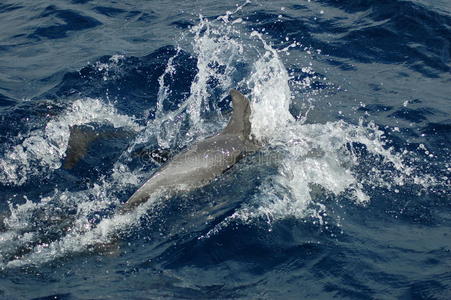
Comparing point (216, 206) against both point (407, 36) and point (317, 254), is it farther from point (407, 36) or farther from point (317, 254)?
point (407, 36)

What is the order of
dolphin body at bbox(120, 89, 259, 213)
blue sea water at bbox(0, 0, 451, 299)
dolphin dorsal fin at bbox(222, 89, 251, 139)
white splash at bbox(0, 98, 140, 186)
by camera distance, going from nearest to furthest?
blue sea water at bbox(0, 0, 451, 299) < dolphin body at bbox(120, 89, 259, 213) < white splash at bbox(0, 98, 140, 186) < dolphin dorsal fin at bbox(222, 89, 251, 139)

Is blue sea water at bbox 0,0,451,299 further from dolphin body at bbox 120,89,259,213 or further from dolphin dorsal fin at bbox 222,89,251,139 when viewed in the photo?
dolphin dorsal fin at bbox 222,89,251,139

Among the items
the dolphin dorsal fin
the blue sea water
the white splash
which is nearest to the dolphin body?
the dolphin dorsal fin

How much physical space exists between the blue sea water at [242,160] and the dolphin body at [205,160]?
6.3 inches

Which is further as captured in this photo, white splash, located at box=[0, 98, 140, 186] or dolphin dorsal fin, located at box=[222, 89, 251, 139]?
dolphin dorsal fin, located at box=[222, 89, 251, 139]

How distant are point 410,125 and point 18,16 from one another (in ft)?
37.6

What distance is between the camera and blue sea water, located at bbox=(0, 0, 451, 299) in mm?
6711

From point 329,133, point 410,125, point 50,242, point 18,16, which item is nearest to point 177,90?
point 329,133

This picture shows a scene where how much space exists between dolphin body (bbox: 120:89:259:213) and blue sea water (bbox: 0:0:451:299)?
16cm

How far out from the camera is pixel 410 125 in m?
10.7

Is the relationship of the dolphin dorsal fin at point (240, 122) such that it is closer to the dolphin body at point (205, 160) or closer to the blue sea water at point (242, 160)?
the dolphin body at point (205, 160)

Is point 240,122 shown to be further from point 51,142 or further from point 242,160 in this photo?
point 51,142

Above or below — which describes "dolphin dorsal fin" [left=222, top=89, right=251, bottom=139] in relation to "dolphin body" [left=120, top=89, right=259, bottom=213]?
above

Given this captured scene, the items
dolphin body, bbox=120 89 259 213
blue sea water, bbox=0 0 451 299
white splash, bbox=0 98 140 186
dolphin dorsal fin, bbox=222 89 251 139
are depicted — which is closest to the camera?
blue sea water, bbox=0 0 451 299
